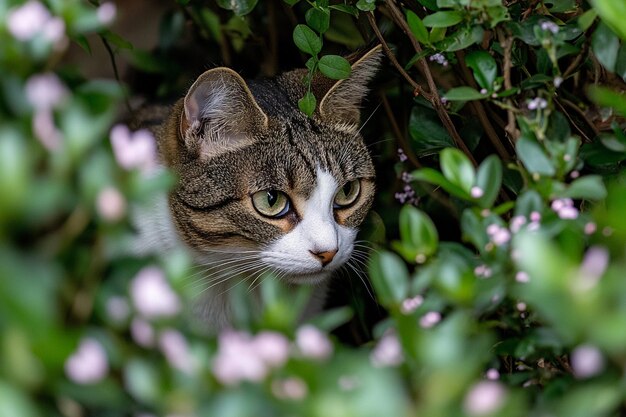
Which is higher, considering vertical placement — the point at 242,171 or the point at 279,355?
the point at 279,355

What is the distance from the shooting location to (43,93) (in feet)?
3.04

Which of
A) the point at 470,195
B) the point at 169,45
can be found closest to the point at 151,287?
the point at 470,195

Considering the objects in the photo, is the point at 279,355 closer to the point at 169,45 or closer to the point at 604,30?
the point at 604,30

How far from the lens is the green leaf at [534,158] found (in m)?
1.18

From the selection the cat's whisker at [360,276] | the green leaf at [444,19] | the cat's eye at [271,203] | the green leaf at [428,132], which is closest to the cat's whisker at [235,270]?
the cat's eye at [271,203]

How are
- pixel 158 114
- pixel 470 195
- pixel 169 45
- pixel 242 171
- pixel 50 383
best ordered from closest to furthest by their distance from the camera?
pixel 50 383, pixel 470 195, pixel 242 171, pixel 158 114, pixel 169 45

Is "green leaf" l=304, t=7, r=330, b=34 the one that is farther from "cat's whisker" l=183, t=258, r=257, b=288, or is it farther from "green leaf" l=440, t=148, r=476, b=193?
"green leaf" l=440, t=148, r=476, b=193

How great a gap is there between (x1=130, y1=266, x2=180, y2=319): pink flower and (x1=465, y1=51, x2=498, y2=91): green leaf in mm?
850

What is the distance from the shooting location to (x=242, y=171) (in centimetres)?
196

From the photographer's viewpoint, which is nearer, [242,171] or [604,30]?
[604,30]

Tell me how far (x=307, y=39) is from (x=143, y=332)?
102 cm

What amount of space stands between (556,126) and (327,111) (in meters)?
0.71

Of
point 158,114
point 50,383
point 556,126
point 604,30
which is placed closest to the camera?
point 50,383

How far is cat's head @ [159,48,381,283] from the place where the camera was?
1.90m
